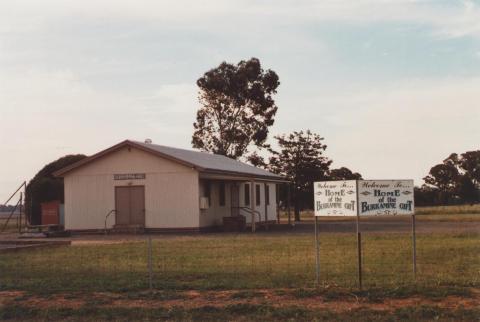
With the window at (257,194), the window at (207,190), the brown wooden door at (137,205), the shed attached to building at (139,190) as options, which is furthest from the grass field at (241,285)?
Answer: the window at (257,194)

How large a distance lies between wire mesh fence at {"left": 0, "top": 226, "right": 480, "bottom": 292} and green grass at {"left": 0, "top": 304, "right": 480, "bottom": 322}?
5.26 feet

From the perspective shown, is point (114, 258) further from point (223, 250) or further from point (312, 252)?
point (312, 252)

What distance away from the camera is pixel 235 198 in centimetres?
3688

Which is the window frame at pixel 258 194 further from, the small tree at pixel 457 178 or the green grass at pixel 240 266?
the small tree at pixel 457 178

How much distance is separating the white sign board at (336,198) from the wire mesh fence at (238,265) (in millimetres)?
1235

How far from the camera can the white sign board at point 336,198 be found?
36.6ft

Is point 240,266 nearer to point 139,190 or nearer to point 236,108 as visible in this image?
point 139,190

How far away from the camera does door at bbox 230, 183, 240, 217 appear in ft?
119

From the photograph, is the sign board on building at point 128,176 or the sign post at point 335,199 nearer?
the sign post at point 335,199

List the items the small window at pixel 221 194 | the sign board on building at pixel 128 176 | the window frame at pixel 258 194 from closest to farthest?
the sign board on building at pixel 128 176 < the small window at pixel 221 194 < the window frame at pixel 258 194

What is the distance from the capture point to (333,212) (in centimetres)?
1150

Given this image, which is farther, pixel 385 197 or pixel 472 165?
pixel 472 165

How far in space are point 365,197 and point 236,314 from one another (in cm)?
337

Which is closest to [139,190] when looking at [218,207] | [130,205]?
[130,205]
